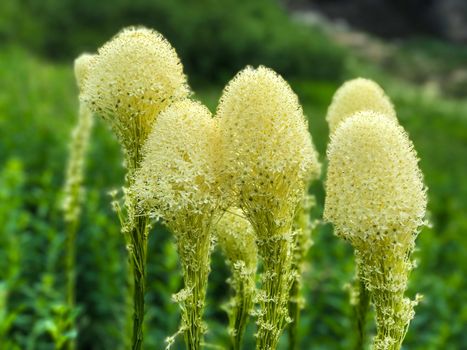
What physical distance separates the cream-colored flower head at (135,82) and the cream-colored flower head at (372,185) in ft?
1.16

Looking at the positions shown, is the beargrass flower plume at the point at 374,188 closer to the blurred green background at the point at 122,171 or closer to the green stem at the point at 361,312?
the green stem at the point at 361,312

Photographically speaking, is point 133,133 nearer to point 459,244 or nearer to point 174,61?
point 174,61

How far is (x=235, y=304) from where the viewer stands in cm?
155

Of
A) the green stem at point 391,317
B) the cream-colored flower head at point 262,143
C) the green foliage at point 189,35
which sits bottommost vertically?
the green stem at point 391,317

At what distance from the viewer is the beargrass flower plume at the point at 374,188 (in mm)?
1162

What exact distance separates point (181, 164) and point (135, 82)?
0.21 meters

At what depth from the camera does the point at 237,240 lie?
5.08 feet

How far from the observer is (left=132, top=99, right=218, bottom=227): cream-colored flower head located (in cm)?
121

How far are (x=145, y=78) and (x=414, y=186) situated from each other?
534 mm

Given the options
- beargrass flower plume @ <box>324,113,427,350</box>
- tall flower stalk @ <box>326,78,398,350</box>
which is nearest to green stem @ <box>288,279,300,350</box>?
tall flower stalk @ <box>326,78,398,350</box>

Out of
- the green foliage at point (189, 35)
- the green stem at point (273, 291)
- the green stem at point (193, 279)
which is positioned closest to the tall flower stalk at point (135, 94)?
the green stem at point (193, 279)

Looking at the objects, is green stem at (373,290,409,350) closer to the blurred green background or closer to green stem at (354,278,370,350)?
green stem at (354,278,370,350)

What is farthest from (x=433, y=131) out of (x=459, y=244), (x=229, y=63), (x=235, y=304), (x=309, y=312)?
(x=235, y=304)

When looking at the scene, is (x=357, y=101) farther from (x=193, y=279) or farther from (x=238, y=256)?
(x=193, y=279)
